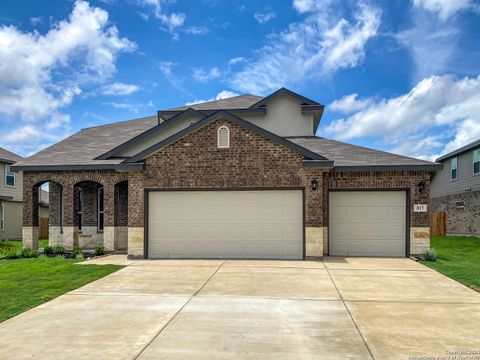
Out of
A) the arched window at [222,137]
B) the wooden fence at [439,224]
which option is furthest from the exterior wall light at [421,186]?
the wooden fence at [439,224]

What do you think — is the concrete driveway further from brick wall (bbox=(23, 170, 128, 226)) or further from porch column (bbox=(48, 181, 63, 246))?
porch column (bbox=(48, 181, 63, 246))

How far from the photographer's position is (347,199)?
1405 cm

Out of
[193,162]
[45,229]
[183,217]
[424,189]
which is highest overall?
[193,162]

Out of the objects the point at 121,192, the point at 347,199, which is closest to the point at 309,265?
the point at 347,199

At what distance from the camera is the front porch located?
1570 cm

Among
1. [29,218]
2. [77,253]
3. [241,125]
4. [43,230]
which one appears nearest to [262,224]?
[241,125]

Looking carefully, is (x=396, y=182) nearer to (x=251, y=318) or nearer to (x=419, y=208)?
(x=419, y=208)

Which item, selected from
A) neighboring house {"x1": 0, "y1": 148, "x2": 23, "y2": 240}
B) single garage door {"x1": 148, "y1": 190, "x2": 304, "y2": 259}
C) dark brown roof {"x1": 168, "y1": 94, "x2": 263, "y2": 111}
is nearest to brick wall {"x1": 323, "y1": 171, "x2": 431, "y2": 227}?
single garage door {"x1": 148, "y1": 190, "x2": 304, "y2": 259}

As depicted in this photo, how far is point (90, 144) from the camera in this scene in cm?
1848

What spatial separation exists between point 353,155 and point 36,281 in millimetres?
11419

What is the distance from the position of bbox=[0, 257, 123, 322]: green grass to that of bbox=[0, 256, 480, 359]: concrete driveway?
0.41 meters

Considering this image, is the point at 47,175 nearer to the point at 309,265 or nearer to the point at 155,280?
the point at 155,280

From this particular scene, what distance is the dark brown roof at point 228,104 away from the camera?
1930 centimetres

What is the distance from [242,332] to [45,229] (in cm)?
2411
